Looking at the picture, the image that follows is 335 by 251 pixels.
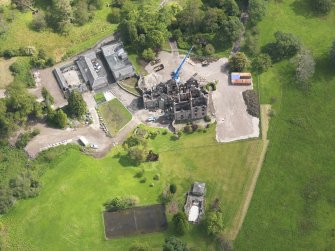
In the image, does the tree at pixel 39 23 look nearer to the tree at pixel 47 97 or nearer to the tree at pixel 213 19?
the tree at pixel 47 97

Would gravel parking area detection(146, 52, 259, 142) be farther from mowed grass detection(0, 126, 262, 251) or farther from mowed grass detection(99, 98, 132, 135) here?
mowed grass detection(99, 98, 132, 135)

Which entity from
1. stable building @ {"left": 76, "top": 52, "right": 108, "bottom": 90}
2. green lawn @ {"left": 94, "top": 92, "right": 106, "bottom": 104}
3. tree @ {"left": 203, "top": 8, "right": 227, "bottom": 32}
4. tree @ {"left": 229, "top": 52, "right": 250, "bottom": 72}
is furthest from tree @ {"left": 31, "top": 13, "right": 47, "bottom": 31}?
tree @ {"left": 229, "top": 52, "right": 250, "bottom": 72}

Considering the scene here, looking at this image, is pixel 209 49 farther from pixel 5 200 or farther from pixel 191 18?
pixel 5 200

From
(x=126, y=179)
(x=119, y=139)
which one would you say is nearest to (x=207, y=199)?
(x=126, y=179)

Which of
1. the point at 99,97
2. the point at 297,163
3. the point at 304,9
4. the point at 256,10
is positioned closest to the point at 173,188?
the point at 297,163

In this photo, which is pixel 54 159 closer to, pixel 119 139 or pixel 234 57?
pixel 119 139

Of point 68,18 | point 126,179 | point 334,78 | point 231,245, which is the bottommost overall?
point 231,245
